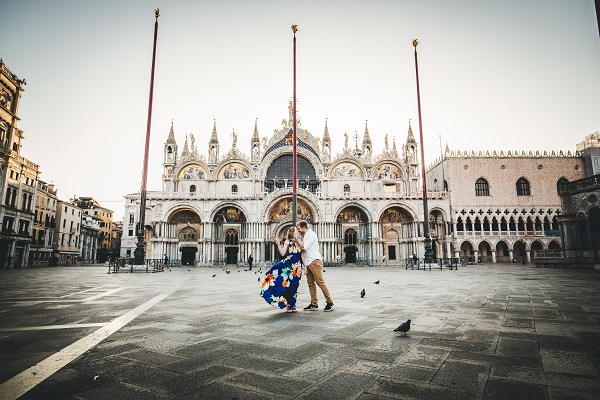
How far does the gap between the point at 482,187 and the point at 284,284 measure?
44265 mm

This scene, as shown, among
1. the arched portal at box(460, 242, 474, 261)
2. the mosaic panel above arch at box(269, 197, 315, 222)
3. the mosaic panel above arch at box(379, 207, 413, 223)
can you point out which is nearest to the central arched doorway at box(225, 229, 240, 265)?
the mosaic panel above arch at box(269, 197, 315, 222)

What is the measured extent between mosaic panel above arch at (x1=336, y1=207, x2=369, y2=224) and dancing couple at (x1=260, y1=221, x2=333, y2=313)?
104 ft

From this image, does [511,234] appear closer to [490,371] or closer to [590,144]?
[590,144]

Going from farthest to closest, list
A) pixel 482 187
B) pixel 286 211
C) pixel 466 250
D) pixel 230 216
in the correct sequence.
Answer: pixel 482 187 < pixel 466 250 < pixel 230 216 < pixel 286 211

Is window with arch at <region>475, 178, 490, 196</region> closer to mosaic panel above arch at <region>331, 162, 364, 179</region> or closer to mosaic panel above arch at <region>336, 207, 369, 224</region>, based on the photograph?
mosaic panel above arch at <region>331, 162, 364, 179</region>

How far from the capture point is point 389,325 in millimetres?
4754

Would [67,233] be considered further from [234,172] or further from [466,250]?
[466,250]

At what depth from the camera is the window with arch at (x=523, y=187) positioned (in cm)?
4283

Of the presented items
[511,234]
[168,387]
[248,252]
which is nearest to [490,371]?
[168,387]

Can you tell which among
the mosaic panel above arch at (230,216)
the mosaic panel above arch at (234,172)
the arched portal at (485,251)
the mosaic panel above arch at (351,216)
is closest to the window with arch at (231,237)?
the mosaic panel above arch at (230,216)

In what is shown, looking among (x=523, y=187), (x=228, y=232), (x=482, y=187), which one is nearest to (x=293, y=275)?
(x=228, y=232)

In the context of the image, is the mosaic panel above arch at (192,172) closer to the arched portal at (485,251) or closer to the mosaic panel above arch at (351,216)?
the mosaic panel above arch at (351,216)

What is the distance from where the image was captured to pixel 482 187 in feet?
141

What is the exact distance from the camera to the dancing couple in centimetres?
603
